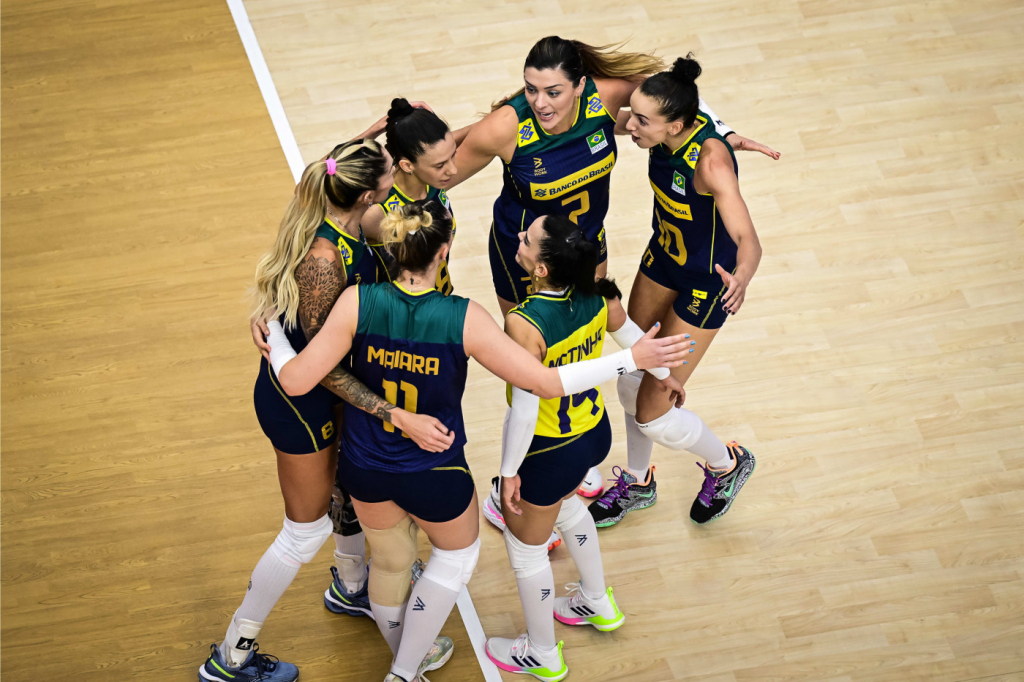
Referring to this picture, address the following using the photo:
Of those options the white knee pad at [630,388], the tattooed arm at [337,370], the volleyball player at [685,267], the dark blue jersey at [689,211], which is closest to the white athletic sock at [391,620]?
the tattooed arm at [337,370]

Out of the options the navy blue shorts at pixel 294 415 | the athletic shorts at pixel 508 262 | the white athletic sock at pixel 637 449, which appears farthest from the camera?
the white athletic sock at pixel 637 449

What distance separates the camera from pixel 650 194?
4383 millimetres

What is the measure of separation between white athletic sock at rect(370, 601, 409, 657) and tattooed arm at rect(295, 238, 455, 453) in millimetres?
669

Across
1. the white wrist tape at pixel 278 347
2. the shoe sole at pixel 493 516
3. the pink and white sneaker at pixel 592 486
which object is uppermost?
the white wrist tape at pixel 278 347

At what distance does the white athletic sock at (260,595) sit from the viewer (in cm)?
272

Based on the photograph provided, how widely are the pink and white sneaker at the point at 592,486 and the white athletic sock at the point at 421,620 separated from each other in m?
0.97

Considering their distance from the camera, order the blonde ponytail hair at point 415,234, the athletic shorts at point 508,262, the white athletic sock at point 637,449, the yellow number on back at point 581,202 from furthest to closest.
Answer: the white athletic sock at point 637,449, the athletic shorts at point 508,262, the yellow number on back at point 581,202, the blonde ponytail hair at point 415,234

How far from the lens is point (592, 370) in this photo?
232cm

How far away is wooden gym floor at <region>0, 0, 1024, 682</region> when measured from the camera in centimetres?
319

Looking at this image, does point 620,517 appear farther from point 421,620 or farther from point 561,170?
point 561,170

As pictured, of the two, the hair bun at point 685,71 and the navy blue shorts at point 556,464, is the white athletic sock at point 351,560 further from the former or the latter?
the hair bun at point 685,71

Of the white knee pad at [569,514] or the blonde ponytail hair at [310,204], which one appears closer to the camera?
the blonde ponytail hair at [310,204]

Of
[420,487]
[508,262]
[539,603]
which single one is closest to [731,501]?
[539,603]

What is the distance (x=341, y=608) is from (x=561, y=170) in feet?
5.55
